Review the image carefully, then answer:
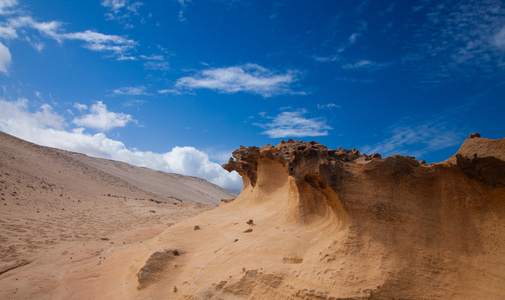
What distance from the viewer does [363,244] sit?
15.0ft

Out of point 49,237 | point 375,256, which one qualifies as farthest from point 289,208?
point 49,237

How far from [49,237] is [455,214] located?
1191cm

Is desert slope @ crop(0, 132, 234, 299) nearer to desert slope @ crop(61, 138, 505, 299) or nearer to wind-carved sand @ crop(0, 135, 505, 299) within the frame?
wind-carved sand @ crop(0, 135, 505, 299)

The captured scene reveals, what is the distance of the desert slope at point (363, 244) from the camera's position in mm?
3994

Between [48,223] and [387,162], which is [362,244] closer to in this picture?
[387,162]

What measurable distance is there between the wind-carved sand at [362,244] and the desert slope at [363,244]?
0.6 inches

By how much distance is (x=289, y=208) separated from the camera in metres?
6.68

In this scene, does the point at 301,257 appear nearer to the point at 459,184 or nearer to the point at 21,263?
the point at 459,184

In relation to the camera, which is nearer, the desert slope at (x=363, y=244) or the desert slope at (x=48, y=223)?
the desert slope at (x=363, y=244)

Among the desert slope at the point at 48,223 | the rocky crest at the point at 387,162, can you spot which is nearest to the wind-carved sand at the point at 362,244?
the rocky crest at the point at 387,162

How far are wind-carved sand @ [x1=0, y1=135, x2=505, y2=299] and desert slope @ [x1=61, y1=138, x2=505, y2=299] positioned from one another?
15 millimetres

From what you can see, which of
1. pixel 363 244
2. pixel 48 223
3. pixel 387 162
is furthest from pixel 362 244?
pixel 48 223

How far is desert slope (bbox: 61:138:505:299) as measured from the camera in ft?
13.1

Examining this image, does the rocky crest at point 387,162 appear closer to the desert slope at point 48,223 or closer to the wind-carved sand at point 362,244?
the wind-carved sand at point 362,244
